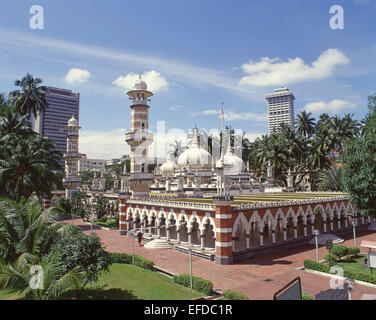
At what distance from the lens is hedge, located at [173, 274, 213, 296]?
54.3 ft

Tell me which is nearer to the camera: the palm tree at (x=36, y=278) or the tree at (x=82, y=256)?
the palm tree at (x=36, y=278)

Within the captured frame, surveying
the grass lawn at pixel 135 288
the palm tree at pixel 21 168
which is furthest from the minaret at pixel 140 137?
the grass lawn at pixel 135 288

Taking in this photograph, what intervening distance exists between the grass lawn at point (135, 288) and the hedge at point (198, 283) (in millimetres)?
284

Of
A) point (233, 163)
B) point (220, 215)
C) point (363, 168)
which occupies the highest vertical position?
point (233, 163)

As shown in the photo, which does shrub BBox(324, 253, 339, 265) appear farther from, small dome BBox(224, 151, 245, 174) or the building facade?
the building facade

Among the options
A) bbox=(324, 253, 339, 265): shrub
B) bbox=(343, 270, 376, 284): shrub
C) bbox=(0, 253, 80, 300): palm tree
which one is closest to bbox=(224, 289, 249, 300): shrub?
bbox=(0, 253, 80, 300): palm tree

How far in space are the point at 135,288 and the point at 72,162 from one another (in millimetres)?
52307

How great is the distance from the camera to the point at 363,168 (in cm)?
2062

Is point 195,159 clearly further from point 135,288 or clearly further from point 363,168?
point 135,288

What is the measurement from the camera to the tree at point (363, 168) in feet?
66.9

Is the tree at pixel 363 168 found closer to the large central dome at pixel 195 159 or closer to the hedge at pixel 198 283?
the hedge at pixel 198 283

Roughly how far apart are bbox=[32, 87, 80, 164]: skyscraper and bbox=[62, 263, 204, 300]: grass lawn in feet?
474

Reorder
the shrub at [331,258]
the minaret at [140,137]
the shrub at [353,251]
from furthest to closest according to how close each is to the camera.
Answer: the minaret at [140,137] → the shrub at [353,251] → the shrub at [331,258]

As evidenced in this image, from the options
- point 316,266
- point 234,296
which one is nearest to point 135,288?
point 234,296
